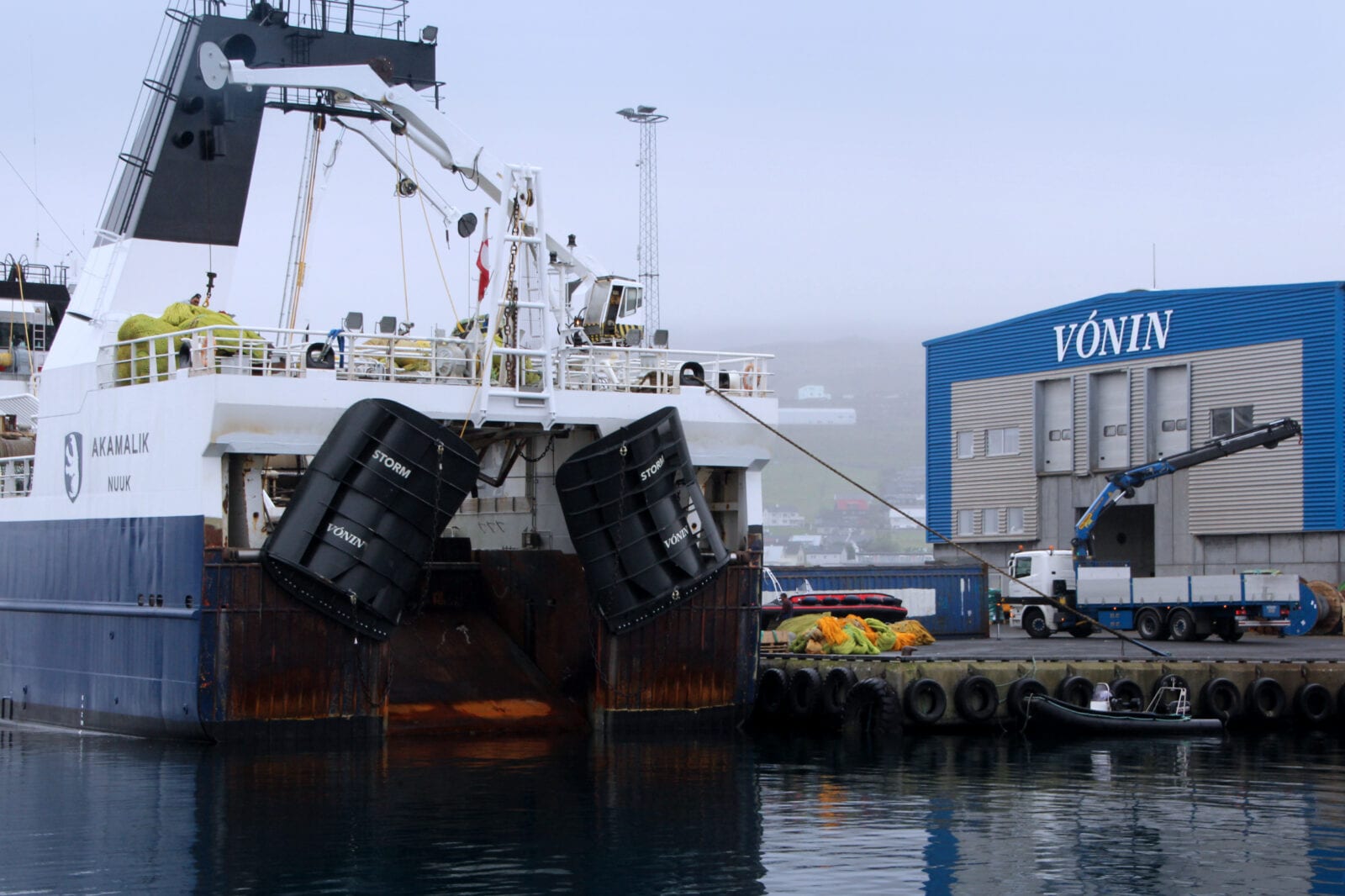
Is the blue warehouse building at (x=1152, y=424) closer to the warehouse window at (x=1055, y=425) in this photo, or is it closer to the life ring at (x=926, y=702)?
the warehouse window at (x=1055, y=425)

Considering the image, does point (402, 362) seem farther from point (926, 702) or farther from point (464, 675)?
point (926, 702)

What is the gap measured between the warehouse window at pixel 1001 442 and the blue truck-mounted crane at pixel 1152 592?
997cm

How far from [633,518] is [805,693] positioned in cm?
529

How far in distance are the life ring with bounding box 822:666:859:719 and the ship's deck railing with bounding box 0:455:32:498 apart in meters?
13.6

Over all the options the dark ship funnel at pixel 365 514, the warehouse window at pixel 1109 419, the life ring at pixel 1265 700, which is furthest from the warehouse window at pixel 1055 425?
the dark ship funnel at pixel 365 514

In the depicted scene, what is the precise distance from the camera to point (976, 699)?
26625 mm

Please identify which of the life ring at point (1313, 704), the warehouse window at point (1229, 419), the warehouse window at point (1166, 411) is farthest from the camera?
the warehouse window at point (1166, 411)

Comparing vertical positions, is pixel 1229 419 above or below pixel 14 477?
above

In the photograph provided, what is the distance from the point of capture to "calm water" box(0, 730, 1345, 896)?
50.7ft

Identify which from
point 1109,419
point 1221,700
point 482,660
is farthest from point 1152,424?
point 482,660

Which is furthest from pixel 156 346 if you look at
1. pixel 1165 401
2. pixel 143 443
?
pixel 1165 401

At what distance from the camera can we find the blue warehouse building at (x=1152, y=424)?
4786 cm

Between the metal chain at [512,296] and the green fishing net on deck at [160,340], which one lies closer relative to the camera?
the green fishing net on deck at [160,340]

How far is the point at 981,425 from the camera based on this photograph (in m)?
58.8
